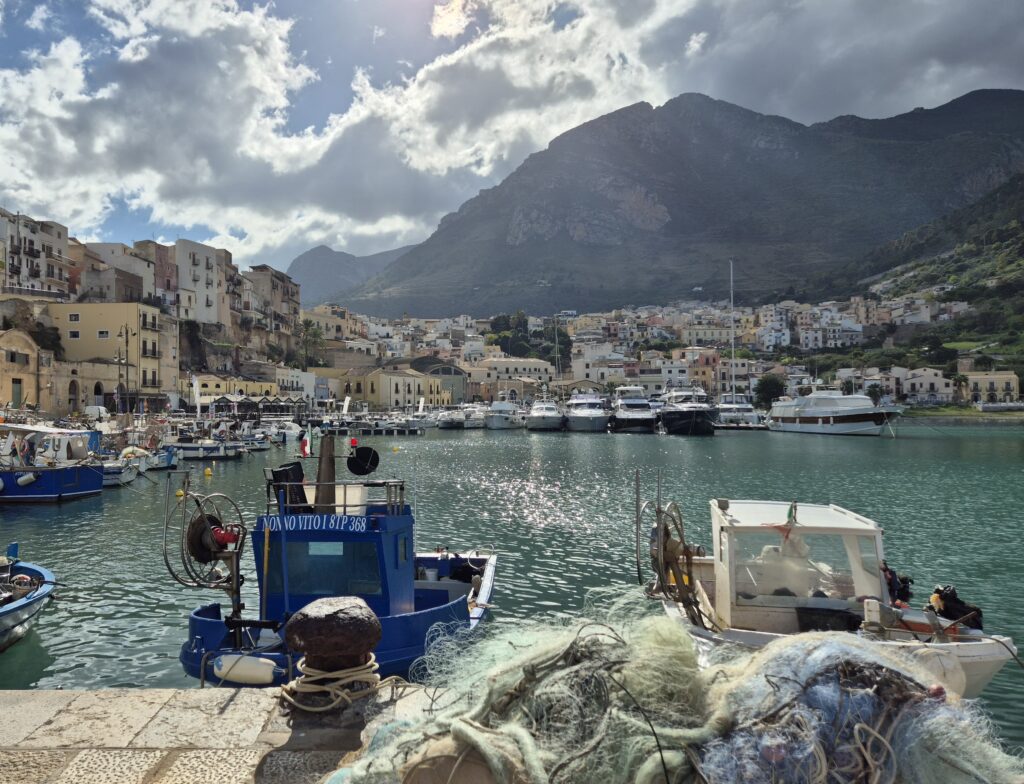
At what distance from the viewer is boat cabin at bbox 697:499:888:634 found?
7547mm

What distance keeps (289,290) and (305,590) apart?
4188 inches

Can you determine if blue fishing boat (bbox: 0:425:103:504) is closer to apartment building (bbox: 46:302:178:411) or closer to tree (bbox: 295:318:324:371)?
apartment building (bbox: 46:302:178:411)

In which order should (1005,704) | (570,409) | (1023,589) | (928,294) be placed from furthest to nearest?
(928,294), (570,409), (1023,589), (1005,704)

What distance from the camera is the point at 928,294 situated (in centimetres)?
14450

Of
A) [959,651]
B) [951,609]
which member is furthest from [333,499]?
[951,609]

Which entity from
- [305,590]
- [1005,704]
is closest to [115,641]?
[305,590]

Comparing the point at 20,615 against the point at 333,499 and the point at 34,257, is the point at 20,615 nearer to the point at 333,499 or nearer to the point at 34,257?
the point at 333,499

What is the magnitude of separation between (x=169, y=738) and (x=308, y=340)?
106 metres

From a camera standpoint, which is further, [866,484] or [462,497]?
[866,484]

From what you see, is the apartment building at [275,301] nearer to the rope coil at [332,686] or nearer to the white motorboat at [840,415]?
the white motorboat at [840,415]

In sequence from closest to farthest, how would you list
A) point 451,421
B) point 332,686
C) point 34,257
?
point 332,686, point 34,257, point 451,421

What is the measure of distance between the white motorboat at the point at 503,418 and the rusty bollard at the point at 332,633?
3131 inches

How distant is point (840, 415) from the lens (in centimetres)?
7144

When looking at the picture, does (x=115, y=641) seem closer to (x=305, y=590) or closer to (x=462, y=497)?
(x=305, y=590)
